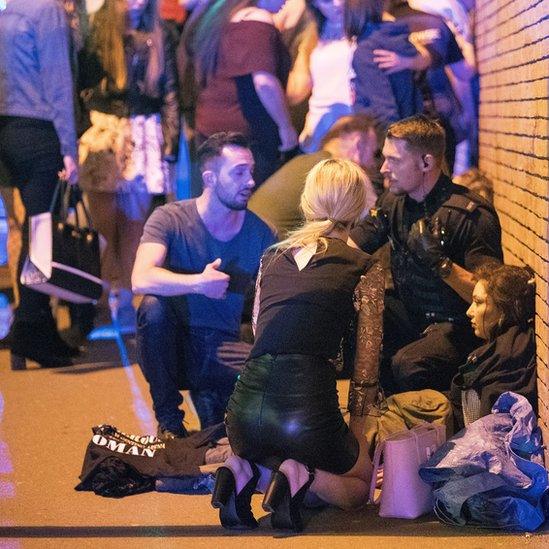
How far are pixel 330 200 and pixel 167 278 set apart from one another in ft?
3.42

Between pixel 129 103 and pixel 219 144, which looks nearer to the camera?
pixel 219 144

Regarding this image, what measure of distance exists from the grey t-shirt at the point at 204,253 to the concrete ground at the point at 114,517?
0.60 m

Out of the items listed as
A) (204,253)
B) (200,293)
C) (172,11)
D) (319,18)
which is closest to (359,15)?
(319,18)

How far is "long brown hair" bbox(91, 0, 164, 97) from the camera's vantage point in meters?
7.59

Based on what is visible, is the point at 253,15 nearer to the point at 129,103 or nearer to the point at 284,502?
the point at 129,103

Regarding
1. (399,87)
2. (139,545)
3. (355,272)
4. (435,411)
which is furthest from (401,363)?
(399,87)

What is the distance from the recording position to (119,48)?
7.60m

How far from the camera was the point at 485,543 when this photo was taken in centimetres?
417

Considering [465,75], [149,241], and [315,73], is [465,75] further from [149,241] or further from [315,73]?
[149,241]

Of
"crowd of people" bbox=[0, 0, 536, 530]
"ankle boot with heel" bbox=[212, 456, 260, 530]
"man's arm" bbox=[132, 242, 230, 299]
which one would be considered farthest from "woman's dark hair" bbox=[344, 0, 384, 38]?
"ankle boot with heel" bbox=[212, 456, 260, 530]

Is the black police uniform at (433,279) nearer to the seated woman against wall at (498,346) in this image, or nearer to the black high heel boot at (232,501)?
the seated woman against wall at (498,346)

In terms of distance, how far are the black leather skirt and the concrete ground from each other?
26 cm

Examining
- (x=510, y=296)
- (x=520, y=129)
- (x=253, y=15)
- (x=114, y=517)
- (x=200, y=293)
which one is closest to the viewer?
(x=114, y=517)

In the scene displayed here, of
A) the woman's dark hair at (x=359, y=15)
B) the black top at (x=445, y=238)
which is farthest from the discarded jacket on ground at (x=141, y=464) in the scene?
the woman's dark hair at (x=359, y=15)
